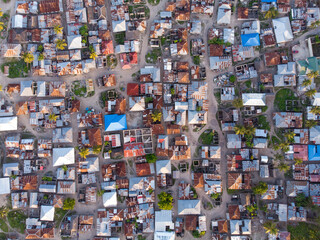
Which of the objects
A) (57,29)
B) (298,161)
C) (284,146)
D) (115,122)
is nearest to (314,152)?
(298,161)

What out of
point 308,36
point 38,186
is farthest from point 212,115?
point 38,186

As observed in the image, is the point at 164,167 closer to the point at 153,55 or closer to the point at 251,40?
the point at 153,55

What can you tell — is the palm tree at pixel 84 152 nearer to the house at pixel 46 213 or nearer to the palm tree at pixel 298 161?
the house at pixel 46 213

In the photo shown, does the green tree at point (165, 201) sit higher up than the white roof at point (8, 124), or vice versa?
the white roof at point (8, 124)

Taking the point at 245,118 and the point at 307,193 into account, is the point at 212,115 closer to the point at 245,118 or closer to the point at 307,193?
the point at 245,118

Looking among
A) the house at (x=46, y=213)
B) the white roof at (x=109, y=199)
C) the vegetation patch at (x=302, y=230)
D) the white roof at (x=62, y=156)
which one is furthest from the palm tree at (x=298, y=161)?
the house at (x=46, y=213)

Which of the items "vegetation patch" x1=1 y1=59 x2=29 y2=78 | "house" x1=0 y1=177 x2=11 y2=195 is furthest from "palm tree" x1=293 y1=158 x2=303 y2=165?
"vegetation patch" x1=1 y1=59 x2=29 y2=78

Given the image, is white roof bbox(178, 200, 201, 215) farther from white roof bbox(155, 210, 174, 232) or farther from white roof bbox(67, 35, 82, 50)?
white roof bbox(67, 35, 82, 50)
